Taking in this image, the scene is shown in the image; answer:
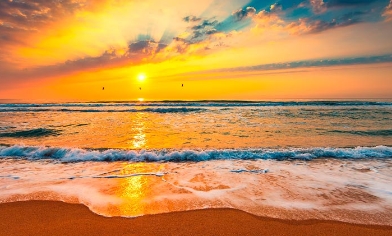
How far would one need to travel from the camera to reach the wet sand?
124 inches

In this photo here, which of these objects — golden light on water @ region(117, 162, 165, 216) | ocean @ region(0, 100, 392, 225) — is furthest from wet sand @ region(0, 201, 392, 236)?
golden light on water @ region(117, 162, 165, 216)

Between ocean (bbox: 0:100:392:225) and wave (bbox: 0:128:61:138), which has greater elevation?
wave (bbox: 0:128:61:138)

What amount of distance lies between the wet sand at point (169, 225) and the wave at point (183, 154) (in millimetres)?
3459

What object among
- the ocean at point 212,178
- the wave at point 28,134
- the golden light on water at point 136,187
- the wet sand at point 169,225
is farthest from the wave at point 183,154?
the wave at point 28,134

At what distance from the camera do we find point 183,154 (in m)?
7.32

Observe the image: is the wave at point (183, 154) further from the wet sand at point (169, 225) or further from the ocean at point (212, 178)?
the wet sand at point (169, 225)

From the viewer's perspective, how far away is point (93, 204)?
13.0 feet

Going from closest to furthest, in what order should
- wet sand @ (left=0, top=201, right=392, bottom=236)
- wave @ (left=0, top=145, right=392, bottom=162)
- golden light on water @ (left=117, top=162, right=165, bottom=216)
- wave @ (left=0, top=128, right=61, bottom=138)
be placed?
wet sand @ (left=0, top=201, right=392, bottom=236)
golden light on water @ (left=117, top=162, right=165, bottom=216)
wave @ (left=0, top=145, right=392, bottom=162)
wave @ (left=0, top=128, right=61, bottom=138)

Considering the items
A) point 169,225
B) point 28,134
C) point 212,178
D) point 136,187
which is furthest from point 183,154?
point 28,134

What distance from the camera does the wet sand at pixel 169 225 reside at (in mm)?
3150

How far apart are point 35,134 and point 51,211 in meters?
10.0

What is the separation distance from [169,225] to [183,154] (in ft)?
13.2

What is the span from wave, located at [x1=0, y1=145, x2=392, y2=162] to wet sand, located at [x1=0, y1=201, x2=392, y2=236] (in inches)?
136

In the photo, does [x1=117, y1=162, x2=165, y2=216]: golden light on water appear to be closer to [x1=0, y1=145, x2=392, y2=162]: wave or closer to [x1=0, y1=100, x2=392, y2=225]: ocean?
[x1=0, y1=100, x2=392, y2=225]: ocean
